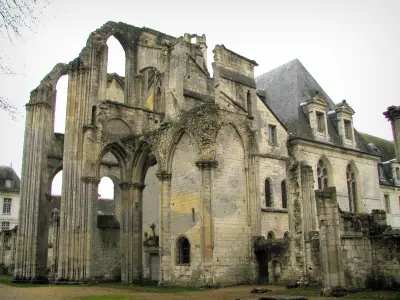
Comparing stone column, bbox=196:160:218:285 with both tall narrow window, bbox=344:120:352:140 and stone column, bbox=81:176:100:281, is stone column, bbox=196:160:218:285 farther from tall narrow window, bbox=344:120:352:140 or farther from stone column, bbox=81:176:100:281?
tall narrow window, bbox=344:120:352:140

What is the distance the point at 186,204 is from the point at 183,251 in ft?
6.18

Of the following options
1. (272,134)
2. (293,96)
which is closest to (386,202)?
(293,96)

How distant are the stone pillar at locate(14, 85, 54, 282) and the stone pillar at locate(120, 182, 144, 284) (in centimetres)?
396

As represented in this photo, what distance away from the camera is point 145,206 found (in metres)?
27.4

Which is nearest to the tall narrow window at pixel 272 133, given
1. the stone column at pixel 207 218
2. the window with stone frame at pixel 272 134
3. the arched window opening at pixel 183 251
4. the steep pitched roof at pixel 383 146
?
the window with stone frame at pixel 272 134

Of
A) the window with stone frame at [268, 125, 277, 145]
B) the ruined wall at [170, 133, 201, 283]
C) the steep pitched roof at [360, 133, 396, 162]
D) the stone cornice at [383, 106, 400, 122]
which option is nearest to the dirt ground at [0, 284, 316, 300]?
the ruined wall at [170, 133, 201, 283]

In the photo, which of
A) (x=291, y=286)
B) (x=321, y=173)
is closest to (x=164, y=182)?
(x=291, y=286)

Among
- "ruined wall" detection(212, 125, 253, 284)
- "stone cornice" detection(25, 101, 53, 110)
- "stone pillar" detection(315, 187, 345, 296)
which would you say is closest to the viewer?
"stone pillar" detection(315, 187, 345, 296)

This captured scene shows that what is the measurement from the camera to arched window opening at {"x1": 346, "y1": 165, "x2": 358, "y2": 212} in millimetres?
27859

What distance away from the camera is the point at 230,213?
17.9 meters

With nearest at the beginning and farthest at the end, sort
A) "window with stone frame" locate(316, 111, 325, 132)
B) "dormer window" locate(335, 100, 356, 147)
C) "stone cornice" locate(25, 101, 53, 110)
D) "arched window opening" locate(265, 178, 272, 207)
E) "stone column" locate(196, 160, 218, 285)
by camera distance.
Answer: "stone column" locate(196, 160, 218, 285), "stone cornice" locate(25, 101, 53, 110), "arched window opening" locate(265, 178, 272, 207), "window with stone frame" locate(316, 111, 325, 132), "dormer window" locate(335, 100, 356, 147)

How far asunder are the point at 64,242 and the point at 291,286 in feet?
34.0

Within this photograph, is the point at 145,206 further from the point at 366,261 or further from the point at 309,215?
the point at 366,261

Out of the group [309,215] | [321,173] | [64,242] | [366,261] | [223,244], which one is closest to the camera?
[366,261]
